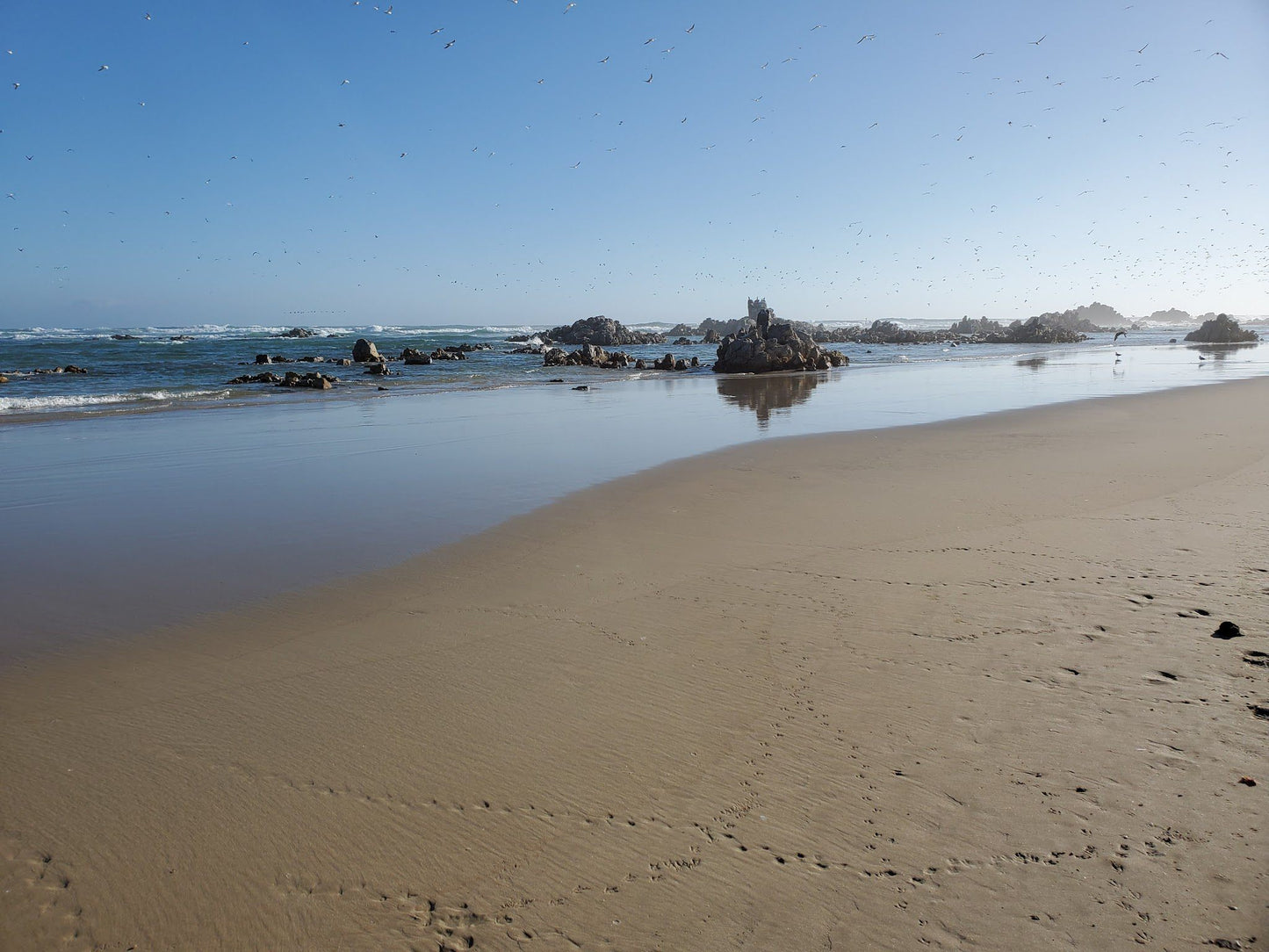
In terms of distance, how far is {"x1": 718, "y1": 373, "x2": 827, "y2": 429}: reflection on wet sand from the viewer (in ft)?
57.3

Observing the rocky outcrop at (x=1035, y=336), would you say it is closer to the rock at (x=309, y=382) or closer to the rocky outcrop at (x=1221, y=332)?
the rocky outcrop at (x=1221, y=332)

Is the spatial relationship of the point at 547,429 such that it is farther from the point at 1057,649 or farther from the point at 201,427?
the point at 1057,649

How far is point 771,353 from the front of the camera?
105 ft

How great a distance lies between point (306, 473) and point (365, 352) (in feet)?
92.7

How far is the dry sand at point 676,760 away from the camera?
226 centimetres

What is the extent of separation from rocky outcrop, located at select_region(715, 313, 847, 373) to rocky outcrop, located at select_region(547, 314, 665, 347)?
27780mm

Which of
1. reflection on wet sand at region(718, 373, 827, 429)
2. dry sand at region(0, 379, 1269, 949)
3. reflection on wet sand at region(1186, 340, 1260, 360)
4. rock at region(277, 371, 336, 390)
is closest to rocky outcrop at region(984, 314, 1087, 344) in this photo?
reflection on wet sand at region(1186, 340, 1260, 360)

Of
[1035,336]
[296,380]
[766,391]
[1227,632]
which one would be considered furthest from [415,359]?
[1035,336]

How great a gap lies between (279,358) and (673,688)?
3765 cm

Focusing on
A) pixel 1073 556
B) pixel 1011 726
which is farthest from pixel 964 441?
pixel 1011 726

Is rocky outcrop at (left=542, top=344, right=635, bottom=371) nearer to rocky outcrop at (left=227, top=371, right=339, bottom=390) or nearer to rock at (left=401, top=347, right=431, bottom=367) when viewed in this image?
rock at (left=401, top=347, right=431, bottom=367)

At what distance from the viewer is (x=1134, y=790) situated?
8.81 feet

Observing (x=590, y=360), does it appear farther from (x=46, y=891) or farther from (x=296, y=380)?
(x=46, y=891)

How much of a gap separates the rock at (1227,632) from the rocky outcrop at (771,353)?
28.2 metres
